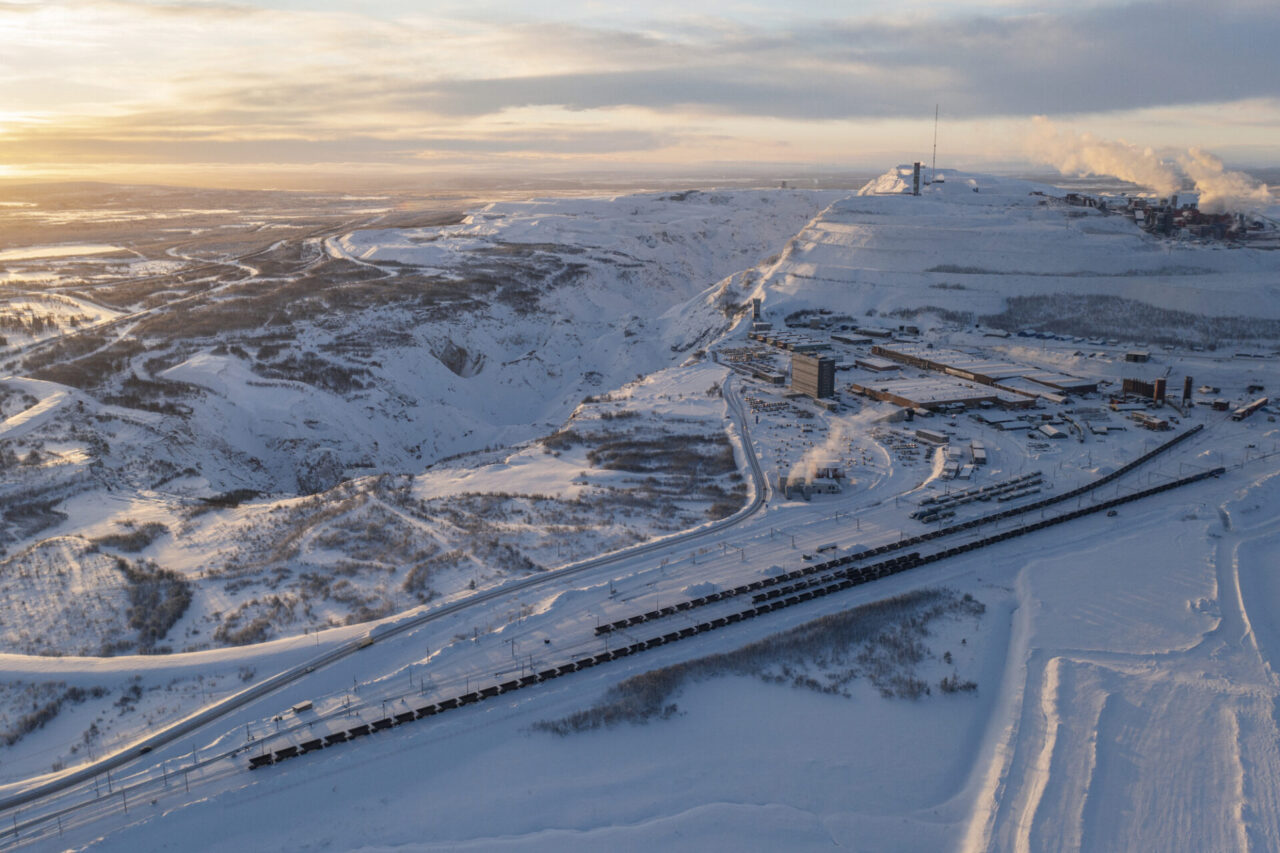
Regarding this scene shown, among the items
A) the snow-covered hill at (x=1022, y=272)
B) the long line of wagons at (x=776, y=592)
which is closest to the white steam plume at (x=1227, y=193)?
the snow-covered hill at (x=1022, y=272)

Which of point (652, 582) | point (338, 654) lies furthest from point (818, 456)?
point (338, 654)

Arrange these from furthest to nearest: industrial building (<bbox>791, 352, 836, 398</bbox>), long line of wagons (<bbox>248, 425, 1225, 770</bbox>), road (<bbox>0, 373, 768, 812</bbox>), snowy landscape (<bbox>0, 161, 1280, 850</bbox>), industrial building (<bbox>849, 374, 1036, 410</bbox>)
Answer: industrial building (<bbox>791, 352, 836, 398</bbox>) → industrial building (<bbox>849, 374, 1036, 410</bbox>) → long line of wagons (<bbox>248, 425, 1225, 770</bbox>) → snowy landscape (<bbox>0, 161, 1280, 850</bbox>) → road (<bbox>0, 373, 768, 812</bbox>)

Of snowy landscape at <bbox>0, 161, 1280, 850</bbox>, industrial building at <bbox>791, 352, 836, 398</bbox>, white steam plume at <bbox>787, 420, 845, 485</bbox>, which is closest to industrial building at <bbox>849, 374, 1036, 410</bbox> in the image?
snowy landscape at <bbox>0, 161, 1280, 850</bbox>

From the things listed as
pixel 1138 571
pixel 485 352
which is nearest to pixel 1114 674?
pixel 1138 571

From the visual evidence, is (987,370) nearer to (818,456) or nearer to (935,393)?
(935,393)

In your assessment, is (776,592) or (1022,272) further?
(1022,272)

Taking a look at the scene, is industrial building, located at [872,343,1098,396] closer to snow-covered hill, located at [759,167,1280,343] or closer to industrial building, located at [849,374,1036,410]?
industrial building, located at [849,374,1036,410]
